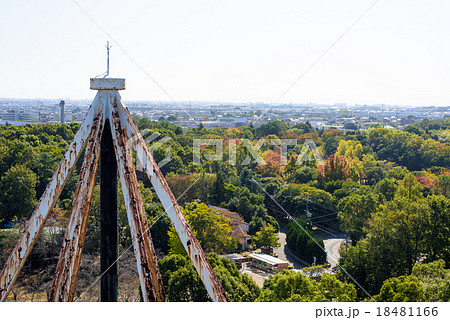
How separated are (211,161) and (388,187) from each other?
12031 mm

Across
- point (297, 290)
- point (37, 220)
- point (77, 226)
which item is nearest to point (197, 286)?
point (297, 290)

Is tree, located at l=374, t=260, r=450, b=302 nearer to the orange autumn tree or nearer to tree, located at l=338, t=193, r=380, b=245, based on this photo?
tree, located at l=338, t=193, r=380, b=245

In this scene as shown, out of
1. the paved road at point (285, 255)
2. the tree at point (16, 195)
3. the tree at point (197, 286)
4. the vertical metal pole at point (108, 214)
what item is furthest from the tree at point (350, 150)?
the vertical metal pole at point (108, 214)

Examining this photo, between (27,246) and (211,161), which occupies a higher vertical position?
(27,246)

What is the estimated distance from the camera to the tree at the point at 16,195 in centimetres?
2359

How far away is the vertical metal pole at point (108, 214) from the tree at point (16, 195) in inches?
770

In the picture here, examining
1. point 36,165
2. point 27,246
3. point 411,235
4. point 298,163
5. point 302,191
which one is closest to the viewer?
point 27,246

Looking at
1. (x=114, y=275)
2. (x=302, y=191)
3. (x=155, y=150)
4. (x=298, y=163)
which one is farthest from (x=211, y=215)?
(x=298, y=163)

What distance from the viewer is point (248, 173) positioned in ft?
110

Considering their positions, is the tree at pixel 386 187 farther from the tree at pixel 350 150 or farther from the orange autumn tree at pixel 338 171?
the tree at pixel 350 150

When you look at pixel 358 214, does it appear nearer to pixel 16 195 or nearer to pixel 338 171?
pixel 338 171

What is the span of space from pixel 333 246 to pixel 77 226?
864 inches

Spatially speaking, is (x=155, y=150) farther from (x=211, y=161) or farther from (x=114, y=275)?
(x=114, y=275)

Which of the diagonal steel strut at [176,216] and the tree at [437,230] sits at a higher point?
the diagonal steel strut at [176,216]
